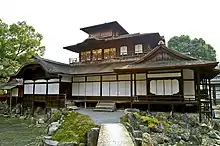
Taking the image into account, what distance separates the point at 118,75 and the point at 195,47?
91.7ft

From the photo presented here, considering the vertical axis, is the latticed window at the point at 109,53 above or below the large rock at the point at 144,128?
above

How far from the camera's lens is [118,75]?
19.0 m

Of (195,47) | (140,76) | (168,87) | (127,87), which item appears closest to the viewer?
(168,87)

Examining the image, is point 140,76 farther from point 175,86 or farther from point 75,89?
point 75,89

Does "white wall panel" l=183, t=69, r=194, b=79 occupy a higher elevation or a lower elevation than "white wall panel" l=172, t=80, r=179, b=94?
higher

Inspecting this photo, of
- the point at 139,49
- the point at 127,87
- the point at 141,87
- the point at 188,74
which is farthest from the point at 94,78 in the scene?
the point at 188,74

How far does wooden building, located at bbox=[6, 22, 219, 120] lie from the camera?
15.2m

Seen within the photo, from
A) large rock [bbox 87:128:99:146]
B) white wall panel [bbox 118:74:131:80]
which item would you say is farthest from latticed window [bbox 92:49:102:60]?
large rock [bbox 87:128:99:146]

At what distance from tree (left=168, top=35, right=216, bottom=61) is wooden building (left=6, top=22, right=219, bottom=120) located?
20.9m

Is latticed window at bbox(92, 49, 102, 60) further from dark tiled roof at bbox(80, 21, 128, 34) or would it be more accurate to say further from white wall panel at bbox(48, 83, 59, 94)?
white wall panel at bbox(48, 83, 59, 94)

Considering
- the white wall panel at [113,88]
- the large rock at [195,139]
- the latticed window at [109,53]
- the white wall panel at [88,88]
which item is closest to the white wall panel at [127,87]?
the white wall panel at [113,88]

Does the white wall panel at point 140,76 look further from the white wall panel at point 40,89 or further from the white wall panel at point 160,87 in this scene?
the white wall panel at point 40,89

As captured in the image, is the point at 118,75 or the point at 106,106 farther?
the point at 118,75

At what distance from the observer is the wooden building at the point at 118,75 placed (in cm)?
1525
